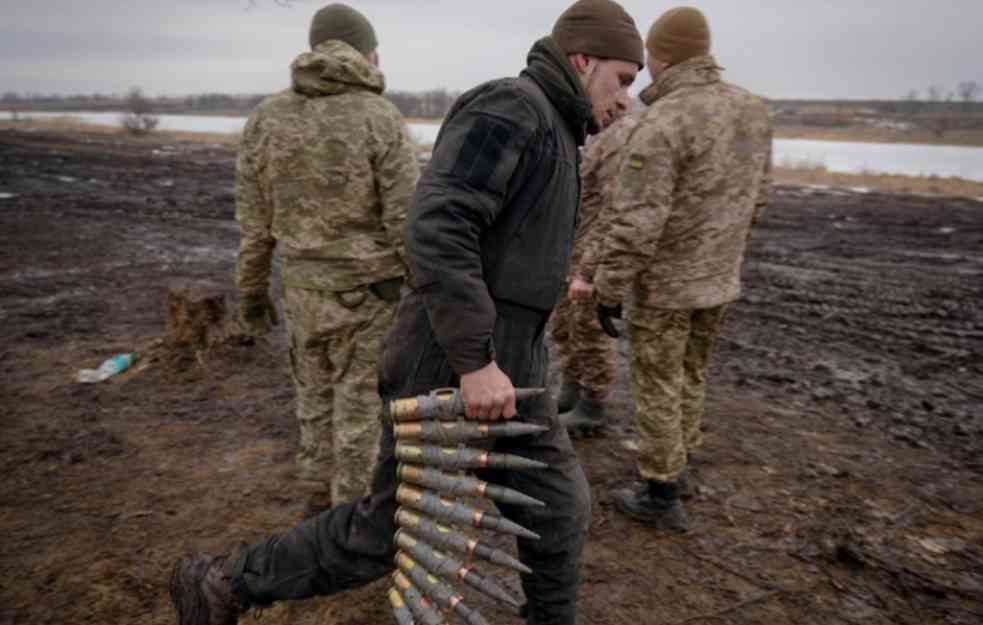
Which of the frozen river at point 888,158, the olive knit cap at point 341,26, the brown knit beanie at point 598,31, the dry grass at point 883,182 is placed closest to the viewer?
the brown knit beanie at point 598,31

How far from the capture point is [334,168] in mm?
3393

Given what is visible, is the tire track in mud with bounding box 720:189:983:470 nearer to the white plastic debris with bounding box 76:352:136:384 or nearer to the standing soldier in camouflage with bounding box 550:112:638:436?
the standing soldier in camouflage with bounding box 550:112:638:436

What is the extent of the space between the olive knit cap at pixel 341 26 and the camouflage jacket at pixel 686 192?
1580 mm

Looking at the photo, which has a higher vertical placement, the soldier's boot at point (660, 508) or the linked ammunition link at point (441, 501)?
the linked ammunition link at point (441, 501)

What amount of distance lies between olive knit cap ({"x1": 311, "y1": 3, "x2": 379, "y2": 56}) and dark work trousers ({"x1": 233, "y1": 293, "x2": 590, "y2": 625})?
1.86 metres

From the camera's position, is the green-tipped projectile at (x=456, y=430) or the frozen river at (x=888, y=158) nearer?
the green-tipped projectile at (x=456, y=430)

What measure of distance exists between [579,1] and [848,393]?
491 cm

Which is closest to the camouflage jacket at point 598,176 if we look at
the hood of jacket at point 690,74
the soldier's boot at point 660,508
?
the hood of jacket at point 690,74

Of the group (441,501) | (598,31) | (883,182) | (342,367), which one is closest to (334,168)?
(342,367)

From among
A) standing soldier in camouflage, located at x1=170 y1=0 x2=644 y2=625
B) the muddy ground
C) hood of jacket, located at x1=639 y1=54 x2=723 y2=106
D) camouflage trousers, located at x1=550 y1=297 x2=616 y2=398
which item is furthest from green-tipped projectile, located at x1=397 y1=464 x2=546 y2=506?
camouflage trousers, located at x1=550 y1=297 x2=616 y2=398

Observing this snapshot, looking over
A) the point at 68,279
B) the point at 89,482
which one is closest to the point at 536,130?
the point at 89,482

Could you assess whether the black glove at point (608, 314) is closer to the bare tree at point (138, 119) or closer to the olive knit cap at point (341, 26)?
the olive knit cap at point (341, 26)

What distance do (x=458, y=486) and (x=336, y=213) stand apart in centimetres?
167

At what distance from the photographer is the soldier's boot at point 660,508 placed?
12.6 ft
